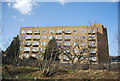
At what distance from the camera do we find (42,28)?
58.7 meters

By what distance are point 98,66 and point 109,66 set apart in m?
1.91

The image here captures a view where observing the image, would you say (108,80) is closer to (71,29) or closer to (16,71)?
(16,71)

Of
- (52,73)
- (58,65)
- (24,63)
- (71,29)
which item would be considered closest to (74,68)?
(58,65)

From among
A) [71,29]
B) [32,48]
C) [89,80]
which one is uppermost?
[71,29]

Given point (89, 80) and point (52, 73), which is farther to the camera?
point (52, 73)

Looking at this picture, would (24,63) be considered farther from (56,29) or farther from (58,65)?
(56,29)

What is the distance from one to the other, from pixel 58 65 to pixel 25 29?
134 ft

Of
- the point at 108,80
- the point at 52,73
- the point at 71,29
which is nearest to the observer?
the point at 108,80

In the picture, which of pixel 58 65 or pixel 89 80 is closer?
pixel 89 80

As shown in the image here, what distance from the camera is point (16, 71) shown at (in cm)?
1848

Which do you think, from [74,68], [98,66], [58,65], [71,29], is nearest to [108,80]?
[98,66]

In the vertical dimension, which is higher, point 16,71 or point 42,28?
point 42,28

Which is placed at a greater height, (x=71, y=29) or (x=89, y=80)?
(x=71, y=29)

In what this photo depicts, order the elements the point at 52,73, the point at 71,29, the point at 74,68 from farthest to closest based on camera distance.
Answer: the point at 71,29 → the point at 74,68 → the point at 52,73
